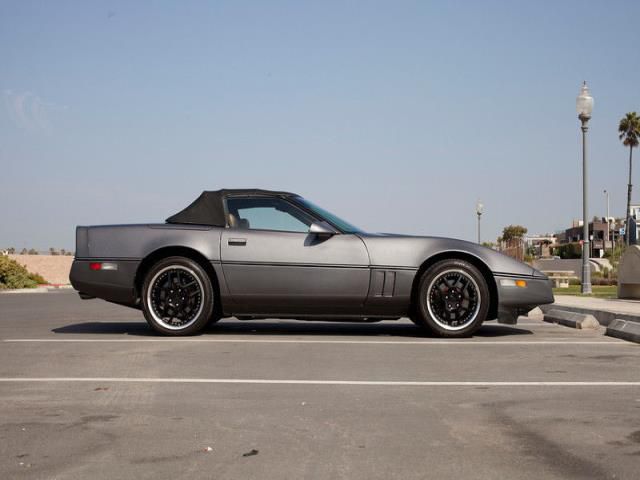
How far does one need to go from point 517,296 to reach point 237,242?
291 centimetres

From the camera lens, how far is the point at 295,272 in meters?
8.71

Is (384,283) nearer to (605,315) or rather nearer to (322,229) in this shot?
(322,229)

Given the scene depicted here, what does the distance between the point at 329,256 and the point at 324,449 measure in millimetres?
4916

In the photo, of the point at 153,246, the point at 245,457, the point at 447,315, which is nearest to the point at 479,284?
the point at 447,315

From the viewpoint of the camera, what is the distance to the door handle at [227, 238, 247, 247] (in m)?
8.83

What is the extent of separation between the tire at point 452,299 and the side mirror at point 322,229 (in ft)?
3.41

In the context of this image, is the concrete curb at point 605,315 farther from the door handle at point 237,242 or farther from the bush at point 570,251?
the bush at point 570,251

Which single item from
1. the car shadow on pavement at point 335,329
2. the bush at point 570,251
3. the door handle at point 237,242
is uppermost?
the bush at point 570,251

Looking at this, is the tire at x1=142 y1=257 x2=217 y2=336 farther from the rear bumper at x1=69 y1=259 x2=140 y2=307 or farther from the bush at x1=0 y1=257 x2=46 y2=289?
the bush at x1=0 y1=257 x2=46 y2=289

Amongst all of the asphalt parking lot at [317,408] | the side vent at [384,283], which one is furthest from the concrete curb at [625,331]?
the side vent at [384,283]

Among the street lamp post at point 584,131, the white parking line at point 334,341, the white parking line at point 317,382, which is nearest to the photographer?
the white parking line at point 317,382

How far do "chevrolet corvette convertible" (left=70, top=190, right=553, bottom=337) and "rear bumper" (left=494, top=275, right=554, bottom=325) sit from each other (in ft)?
0.03

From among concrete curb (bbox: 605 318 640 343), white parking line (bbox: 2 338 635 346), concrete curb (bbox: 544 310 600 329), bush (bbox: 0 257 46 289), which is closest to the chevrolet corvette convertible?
white parking line (bbox: 2 338 635 346)

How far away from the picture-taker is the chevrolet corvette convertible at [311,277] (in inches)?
343
